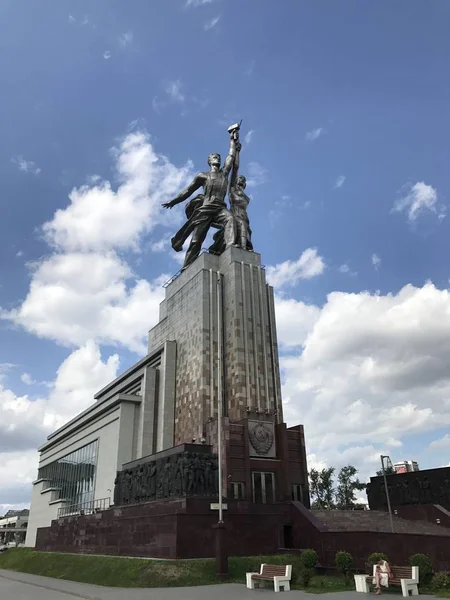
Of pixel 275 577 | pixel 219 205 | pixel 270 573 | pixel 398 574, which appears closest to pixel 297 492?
pixel 270 573

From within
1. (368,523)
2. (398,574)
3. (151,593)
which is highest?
(368,523)

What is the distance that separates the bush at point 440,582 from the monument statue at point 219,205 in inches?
1250

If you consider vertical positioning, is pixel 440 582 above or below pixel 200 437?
below

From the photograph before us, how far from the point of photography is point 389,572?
17094mm

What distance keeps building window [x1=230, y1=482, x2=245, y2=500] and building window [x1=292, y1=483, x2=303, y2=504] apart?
3683 mm

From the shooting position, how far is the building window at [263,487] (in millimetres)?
31500

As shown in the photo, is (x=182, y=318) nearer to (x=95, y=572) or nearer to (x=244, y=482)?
(x=244, y=482)

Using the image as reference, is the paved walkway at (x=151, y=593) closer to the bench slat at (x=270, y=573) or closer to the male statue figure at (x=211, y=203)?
the bench slat at (x=270, y=573)

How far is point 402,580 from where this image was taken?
1661 cm

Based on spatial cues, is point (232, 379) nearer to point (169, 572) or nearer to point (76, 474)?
point (169, 572)

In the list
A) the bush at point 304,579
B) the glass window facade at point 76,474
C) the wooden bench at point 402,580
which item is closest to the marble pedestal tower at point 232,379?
the glass window facade at point 76,474

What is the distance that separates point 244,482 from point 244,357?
10019 millimetres

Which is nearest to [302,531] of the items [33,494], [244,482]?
[244,482]

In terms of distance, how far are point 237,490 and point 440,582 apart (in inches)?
595
